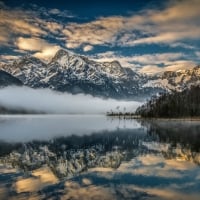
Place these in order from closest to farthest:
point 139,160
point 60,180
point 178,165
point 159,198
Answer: point 159,198 < point 60,180 < point 178,165 < point 139,160

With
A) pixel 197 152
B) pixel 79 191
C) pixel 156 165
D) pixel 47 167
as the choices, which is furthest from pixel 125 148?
pixel 79 191

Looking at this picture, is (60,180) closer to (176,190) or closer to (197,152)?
(176,190)

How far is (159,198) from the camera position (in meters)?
27.1

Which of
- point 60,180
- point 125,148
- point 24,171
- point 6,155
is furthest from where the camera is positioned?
point 125,148

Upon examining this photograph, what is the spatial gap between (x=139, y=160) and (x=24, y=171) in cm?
1471

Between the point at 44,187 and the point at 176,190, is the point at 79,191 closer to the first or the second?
the point at 44,187

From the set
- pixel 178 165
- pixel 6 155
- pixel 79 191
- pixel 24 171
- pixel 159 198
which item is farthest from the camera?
pixel 6 155

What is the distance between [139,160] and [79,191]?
62.3ft

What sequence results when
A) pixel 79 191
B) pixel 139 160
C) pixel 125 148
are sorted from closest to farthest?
pixel 79 191
pixel 139 160
pixel 125 148

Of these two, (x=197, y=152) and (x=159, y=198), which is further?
(x=197, y=152)

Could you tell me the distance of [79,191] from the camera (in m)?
29.1

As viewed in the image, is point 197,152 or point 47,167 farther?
point 197,152

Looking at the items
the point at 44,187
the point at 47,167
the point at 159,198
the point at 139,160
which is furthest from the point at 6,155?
the point at 159,198

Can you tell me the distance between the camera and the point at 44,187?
30.8m
